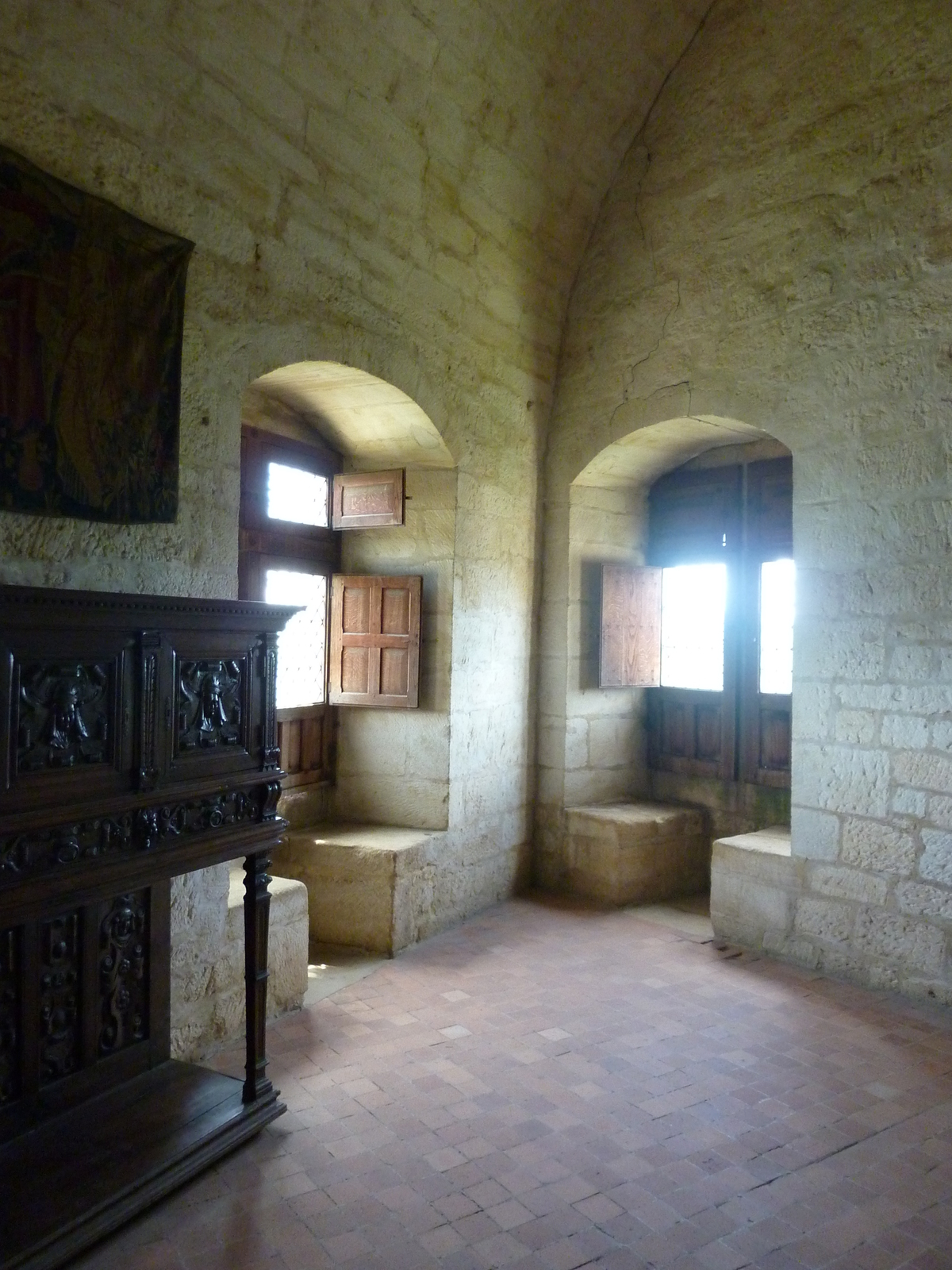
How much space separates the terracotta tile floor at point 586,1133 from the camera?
2.38 meters

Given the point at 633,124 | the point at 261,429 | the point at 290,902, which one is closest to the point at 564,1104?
the point at 290,902

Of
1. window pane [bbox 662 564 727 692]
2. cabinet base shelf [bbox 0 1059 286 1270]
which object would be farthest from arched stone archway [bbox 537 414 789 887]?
cabinet base shelf [bbox 0 1059 286 1270]

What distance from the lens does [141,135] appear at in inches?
126

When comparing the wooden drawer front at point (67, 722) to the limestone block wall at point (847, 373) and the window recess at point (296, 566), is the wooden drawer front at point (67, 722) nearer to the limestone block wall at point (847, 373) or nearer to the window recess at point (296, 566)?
the window recess at point (296, 566)

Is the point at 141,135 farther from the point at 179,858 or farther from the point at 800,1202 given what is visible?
the point at 800,1202

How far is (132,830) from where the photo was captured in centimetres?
256

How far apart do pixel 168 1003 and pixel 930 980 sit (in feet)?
11.0

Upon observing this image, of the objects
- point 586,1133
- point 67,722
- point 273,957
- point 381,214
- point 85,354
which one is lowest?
point 586,1133

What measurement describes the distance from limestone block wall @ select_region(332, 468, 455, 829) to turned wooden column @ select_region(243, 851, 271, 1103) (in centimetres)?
213

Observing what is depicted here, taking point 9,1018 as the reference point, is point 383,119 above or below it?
above

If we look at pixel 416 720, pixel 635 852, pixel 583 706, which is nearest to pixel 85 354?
pixel 416 720

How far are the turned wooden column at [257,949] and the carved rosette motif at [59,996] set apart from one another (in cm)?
53

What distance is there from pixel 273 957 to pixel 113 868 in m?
1.53

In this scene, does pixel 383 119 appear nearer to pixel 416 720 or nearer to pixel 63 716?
pixel 416 720
